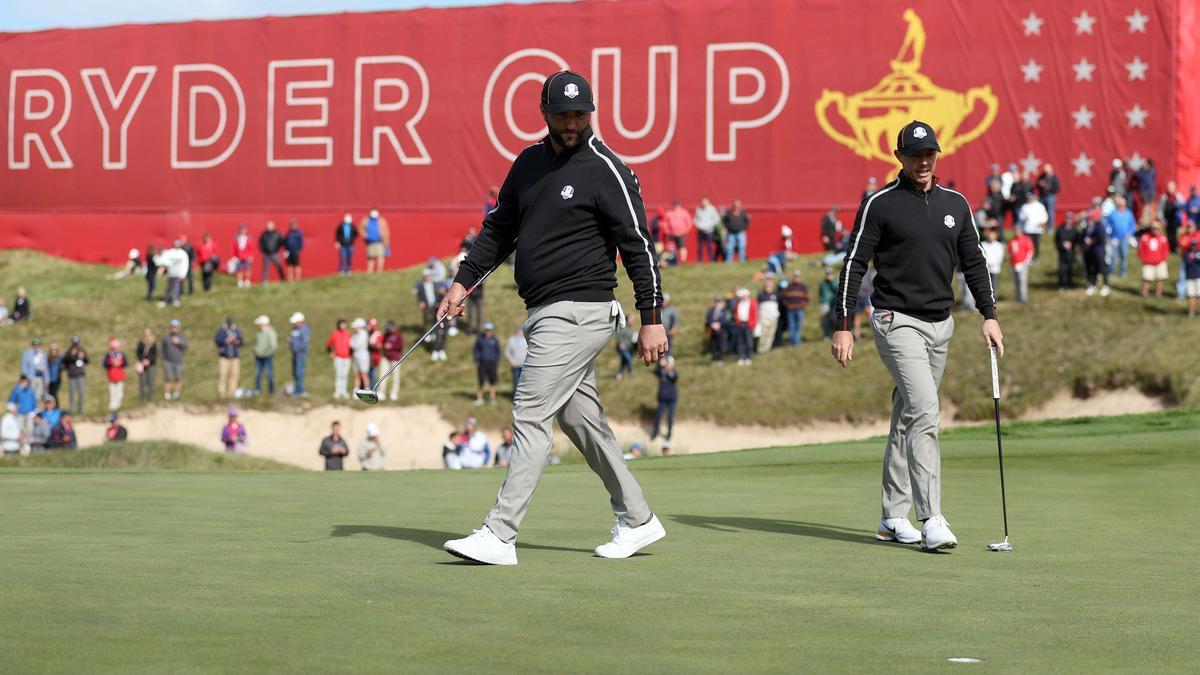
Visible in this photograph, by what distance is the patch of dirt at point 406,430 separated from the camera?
29.0 m

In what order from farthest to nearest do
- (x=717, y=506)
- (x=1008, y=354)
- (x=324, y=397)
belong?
(x=324, y=397), (x=1008, y=354), (x=717, y=506)

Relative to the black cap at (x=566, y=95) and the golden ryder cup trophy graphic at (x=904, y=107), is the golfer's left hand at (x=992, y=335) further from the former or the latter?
the golden ryder cup trophy graphic at (x=904, y=107)

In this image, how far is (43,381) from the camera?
35625mm

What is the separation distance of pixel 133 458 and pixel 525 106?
25088 mm

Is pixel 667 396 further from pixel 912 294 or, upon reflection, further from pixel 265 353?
pixel 912 294

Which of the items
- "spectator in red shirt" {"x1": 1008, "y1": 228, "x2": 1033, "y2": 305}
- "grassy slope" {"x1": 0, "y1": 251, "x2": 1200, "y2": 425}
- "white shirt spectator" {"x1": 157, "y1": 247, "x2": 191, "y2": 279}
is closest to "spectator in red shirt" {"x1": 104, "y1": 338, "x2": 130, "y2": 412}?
"grassy slope" {"x1": 0, "y1": 251, "x2": 1200, "y2": 425}

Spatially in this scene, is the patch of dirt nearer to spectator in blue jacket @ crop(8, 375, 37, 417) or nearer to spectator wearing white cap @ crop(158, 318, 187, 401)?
spectator in blue jacket @ crop(8, 375, 37, 417)

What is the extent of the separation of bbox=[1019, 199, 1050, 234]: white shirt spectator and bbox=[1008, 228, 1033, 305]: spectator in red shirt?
155 centimetres

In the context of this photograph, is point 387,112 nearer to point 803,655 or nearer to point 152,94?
point 152,94

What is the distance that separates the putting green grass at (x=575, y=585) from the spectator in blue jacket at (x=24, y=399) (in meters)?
22.3

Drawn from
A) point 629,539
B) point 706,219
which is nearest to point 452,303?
point 629,539

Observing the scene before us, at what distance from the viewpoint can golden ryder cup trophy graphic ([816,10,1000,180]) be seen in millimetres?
41844

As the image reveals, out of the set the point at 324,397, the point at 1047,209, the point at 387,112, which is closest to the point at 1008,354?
the point at 1047,209

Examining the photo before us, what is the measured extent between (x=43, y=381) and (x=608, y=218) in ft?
99.9
